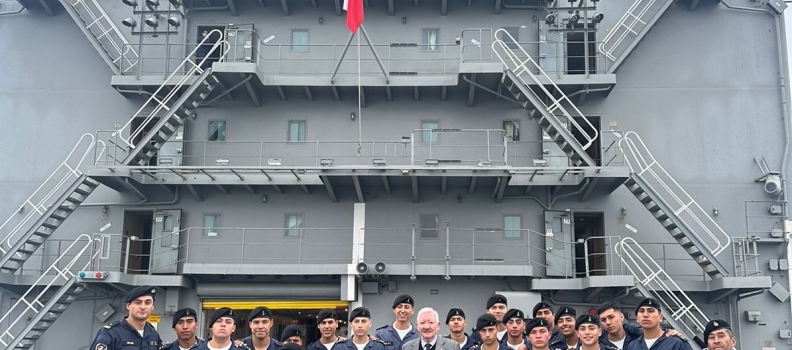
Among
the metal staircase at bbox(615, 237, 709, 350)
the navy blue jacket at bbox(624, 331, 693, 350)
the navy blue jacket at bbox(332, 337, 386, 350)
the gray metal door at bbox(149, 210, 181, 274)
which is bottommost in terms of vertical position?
the navy blue jacket at bbox(332, 337, 386, 350)

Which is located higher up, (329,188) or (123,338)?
(329,188)

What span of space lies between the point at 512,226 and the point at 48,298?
12.2 meters

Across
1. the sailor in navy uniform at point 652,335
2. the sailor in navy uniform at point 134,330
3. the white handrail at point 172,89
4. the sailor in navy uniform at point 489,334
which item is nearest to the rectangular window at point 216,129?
the white handrail at point 172,89

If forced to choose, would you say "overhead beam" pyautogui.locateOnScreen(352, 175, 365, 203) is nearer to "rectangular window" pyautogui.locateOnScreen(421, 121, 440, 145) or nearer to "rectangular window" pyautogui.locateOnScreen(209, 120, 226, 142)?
"rectangular window" pyautogui.locateOnScreen(421, 121, 440, 145)

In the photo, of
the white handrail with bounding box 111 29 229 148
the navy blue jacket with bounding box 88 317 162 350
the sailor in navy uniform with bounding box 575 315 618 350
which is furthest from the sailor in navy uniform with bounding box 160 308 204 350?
the white handrail with bounding box 111 29 229 148

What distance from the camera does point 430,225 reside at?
19422 mm

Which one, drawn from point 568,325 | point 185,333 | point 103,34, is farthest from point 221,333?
point 103,34

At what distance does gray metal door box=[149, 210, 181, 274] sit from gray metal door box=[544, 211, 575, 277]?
9436 millimetres

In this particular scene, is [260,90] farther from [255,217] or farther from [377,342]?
[377,342]

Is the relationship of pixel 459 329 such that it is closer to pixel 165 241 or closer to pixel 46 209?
pixel 165 241

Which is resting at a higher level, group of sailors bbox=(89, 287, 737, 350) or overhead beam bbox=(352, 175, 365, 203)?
overhead beam bbox=(352, 175, 365, 203)

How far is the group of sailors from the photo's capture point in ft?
27.6

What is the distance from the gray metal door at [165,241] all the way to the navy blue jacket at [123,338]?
11037mm

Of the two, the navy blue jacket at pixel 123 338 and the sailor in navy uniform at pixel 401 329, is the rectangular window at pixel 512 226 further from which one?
the navy blue jacket at pixel 123 338
